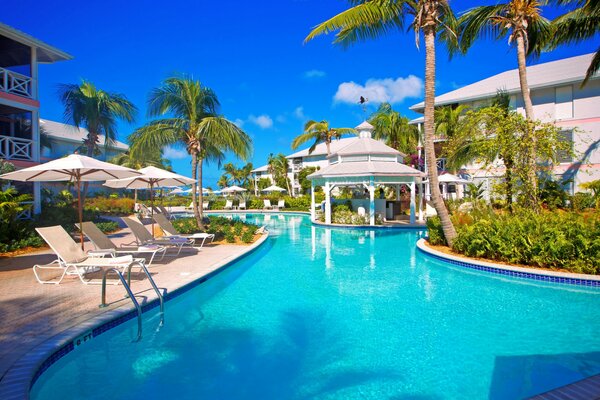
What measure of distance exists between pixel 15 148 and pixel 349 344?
1681 centimetres

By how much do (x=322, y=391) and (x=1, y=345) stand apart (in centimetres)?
401

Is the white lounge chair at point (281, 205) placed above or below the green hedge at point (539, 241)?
above

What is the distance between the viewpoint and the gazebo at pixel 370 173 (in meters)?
19.9

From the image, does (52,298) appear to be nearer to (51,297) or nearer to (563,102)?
(51,297)

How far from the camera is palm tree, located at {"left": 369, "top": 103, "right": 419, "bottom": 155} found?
30.5 meters

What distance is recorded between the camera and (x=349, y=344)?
548 centimetres

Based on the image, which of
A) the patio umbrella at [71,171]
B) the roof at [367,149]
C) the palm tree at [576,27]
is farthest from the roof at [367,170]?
the patio umbrella at [71,171]

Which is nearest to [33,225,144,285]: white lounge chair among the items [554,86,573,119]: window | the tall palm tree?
the tall palm tree

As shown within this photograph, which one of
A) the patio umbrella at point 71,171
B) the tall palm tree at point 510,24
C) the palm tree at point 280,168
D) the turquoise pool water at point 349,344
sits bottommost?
the turquoise pool water at point 349,344

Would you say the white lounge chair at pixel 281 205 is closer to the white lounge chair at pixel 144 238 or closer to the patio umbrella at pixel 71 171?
the white lounge chair at pixel 144 238

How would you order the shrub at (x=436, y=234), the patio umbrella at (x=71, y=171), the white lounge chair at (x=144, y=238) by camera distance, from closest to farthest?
the patio umbrella at (x=71, y=171), the white lounge chair at (x=144, y=238), the shrub at (x=436, y=234)

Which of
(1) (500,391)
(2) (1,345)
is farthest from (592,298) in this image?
(2) (1,345)

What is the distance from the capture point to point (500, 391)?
4.19 meters

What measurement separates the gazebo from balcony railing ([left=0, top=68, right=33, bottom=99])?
48.0 feet
